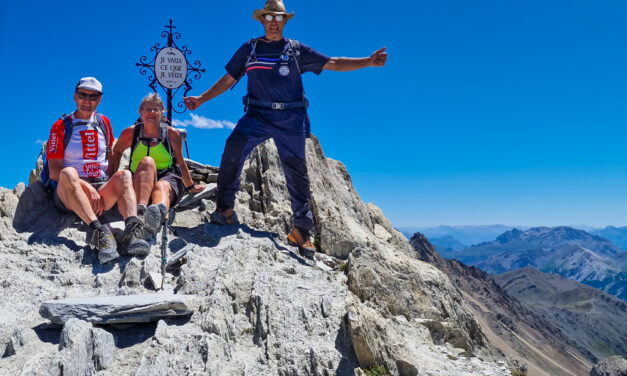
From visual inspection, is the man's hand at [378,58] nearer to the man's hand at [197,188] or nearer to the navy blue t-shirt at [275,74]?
the navy blue t-shirt at [275,74]

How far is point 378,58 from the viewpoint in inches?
348

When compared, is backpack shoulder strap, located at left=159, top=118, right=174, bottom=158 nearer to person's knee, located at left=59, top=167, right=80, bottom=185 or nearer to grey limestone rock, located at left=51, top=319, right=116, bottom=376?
person's knee, located at left=59, top=167, right=80, bottom=185

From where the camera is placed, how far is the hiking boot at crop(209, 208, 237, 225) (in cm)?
878

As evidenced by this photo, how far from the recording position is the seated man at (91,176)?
23.9 ft

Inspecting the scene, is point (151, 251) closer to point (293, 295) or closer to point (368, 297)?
point (293, 295)

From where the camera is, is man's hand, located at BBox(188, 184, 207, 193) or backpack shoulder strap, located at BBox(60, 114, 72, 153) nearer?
backpack shoulder strap, located at BBox(60, 114, 72, 153)

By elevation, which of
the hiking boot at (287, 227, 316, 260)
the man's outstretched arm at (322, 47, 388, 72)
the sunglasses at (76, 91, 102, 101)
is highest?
the man's outstretched arm at (322, 47, 388, 72)

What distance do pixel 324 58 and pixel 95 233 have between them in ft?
15.8

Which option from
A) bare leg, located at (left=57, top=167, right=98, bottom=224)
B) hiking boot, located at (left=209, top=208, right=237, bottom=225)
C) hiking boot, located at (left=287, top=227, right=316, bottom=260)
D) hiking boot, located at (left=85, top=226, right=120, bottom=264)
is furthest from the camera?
hiking boot, located at (left=209, top=208, right=237, bottom=225)

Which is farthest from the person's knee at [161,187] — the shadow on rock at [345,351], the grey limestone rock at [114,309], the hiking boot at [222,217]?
the shadow on rock at [345,351]

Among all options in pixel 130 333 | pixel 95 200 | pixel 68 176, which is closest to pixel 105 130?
pixel 68 176

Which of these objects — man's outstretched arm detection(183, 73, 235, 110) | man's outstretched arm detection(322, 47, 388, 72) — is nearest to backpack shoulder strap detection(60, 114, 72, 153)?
man's outstretched arm detection(183, 73, 235, 110)

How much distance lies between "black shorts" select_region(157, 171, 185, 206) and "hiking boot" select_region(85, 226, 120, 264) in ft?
4.15

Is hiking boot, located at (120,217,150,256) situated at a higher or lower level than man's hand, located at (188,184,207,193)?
lower
